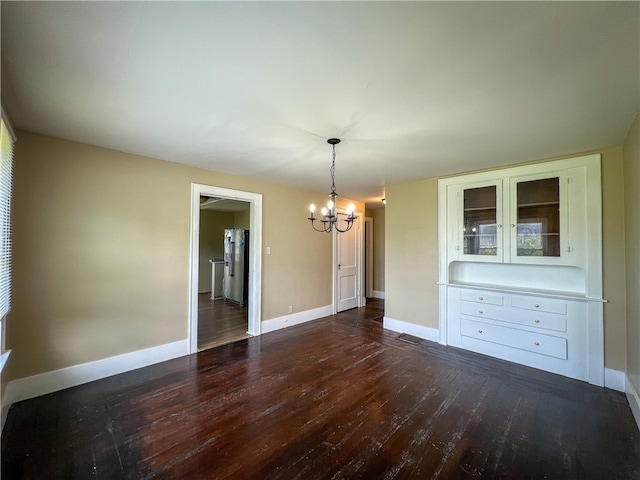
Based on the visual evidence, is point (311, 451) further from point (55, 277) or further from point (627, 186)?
point (627, 186)

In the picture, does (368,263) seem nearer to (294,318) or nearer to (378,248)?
(378,248)

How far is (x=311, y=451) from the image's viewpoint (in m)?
1.78

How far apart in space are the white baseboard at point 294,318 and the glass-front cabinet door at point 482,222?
2642mm

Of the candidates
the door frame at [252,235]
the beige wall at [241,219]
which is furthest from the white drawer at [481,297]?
the beige wall at [241,219]

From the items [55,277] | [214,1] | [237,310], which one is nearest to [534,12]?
[214,1]

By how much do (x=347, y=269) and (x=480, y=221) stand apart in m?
2.78

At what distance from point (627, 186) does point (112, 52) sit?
13.6 feet

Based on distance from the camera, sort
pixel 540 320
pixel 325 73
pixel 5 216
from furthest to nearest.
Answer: pixel 540 320
pixel 5 216
pixel 325 73

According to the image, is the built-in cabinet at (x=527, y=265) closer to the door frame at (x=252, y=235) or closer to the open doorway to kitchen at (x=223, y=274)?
the door frame at (x=252, y=235)

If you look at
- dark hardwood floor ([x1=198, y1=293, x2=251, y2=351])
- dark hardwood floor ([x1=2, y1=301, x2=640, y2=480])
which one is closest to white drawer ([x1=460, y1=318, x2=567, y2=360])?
dark hardwood floor ([x1=2, y1=301, x2=640, y2=480])

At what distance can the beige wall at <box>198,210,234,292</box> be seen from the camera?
7.42 meters

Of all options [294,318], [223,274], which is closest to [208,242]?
[223,274]

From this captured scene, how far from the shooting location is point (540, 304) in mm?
3051

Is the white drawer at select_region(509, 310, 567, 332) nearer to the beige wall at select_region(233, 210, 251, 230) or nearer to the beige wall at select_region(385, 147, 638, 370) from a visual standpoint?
the beige wall at select_region(385, 147, 638, 370)
